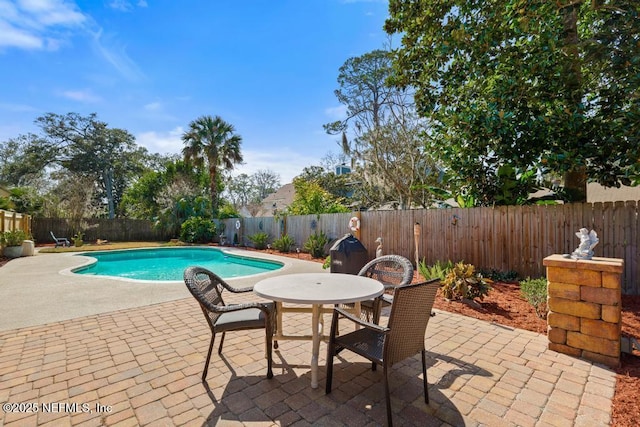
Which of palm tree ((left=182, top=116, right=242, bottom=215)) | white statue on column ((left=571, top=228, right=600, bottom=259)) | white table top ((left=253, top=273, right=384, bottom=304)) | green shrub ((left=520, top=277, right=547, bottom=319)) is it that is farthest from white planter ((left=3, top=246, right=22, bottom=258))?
white statue on column ((left=571, top=228, right=600, bottom=259))

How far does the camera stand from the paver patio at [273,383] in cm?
200

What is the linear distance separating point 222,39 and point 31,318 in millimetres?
8167

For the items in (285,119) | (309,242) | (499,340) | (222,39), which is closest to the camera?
(499,340)

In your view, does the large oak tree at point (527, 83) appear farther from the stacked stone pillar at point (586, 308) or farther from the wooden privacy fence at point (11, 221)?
the wooden privacy fence at point (11, 221)

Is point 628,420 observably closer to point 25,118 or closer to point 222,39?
point 222,39

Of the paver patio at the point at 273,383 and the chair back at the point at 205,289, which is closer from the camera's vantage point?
the paver patio at the point at 273,383

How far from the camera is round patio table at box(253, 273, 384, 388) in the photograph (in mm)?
2283

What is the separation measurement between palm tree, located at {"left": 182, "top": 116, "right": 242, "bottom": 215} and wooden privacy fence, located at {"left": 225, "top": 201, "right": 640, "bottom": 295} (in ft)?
39.4

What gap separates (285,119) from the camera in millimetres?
16141

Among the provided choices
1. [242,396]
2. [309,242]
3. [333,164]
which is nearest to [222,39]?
[309,242]

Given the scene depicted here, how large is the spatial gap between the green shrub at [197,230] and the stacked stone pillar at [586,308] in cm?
1741

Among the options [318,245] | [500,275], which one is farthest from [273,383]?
[318,245]

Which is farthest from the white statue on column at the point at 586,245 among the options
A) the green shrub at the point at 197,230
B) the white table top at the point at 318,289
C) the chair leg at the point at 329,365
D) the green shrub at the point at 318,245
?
the green shrub at the point at 197,230

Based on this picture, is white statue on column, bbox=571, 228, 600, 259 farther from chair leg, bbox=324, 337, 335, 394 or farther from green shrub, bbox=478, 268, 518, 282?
green shrub, bbox=478, 268, 518, 282
